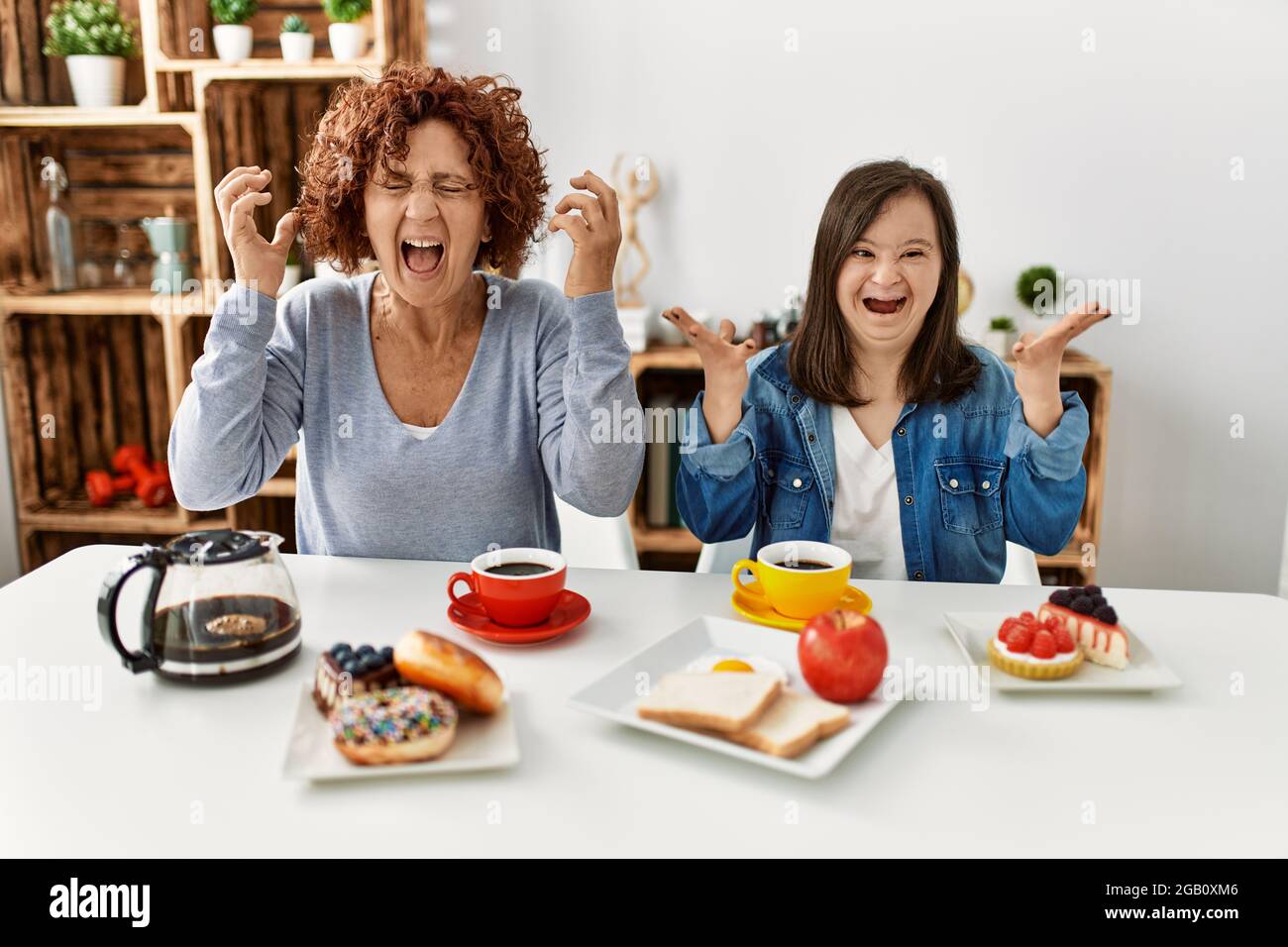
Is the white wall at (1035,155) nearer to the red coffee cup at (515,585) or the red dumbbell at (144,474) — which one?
the red dumbbell at (144,474)

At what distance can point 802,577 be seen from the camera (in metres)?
1.22

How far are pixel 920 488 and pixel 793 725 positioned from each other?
78cm

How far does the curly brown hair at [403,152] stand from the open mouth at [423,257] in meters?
0.11

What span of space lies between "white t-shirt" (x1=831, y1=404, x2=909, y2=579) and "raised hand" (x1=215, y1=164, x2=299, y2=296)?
2.83ft

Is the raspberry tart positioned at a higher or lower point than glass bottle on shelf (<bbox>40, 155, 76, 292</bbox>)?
lower

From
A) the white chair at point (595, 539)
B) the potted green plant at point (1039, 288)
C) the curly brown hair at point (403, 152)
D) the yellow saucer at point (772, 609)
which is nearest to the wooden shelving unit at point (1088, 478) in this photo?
the potted green plant at point (1039, 288)

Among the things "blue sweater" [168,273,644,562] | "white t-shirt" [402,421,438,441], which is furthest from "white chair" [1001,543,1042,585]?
"white t-shirt" [402,421,438,441]

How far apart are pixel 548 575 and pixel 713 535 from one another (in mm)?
503

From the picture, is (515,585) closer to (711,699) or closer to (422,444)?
(711,699)

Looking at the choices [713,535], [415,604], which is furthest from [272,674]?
[713,535]

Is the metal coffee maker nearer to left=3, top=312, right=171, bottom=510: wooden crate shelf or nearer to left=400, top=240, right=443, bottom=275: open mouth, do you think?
left=3, top=312, right=171, bottom=510: wooden crate shelf

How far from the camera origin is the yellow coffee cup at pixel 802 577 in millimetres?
1229

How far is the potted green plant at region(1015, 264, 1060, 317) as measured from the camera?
9.33ft
